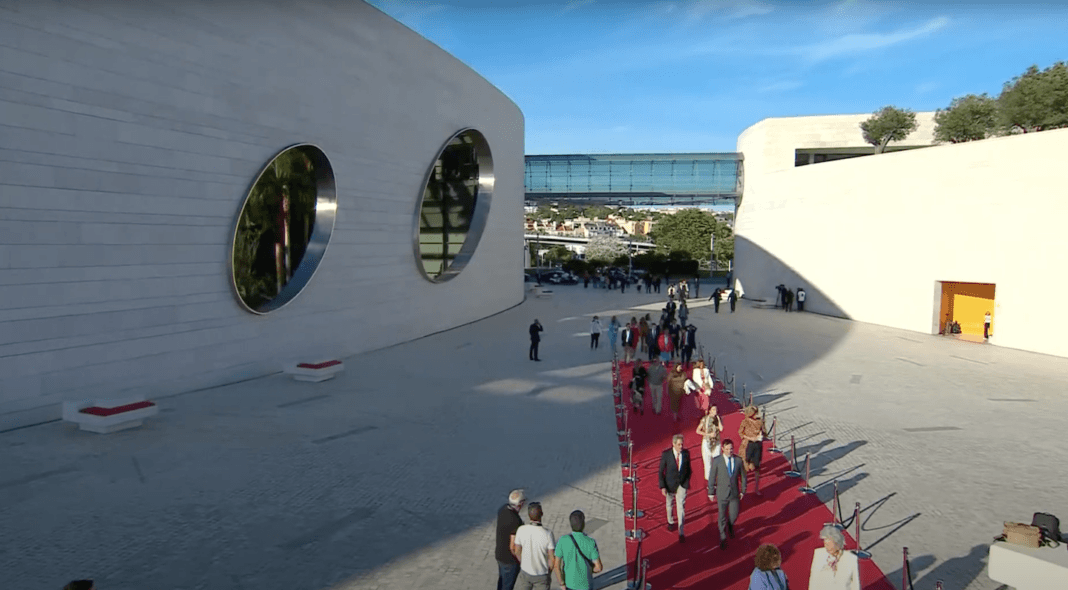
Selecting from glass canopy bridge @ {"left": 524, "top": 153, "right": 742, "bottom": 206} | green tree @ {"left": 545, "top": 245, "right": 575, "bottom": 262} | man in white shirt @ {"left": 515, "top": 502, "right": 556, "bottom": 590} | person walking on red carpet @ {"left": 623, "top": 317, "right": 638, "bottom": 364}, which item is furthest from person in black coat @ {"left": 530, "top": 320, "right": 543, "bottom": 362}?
green tree @ {"left": 545, "top": 245, "right": 575, "bottom": 262}

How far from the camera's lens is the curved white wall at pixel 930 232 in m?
21.2

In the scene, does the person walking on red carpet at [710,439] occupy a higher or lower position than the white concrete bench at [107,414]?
higher

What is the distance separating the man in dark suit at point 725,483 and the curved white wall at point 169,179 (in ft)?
33.7

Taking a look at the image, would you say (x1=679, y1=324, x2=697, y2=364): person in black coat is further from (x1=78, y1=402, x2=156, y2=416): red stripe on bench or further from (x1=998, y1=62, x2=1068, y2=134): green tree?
(x1=998, y1=62, x2=1068, y2=134): green tree

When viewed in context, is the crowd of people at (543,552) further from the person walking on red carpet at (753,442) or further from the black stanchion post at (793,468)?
the black stanchion post at (793,468)

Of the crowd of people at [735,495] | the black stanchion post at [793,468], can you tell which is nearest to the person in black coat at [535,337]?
the black stanchion post at [793,468]

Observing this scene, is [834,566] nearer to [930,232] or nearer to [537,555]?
[537,555]

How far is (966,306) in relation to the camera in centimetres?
2592

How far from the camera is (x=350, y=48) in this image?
58.1 ft

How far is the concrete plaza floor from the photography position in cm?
674

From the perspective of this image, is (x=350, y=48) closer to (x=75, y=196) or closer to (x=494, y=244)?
(x=75, y=196)

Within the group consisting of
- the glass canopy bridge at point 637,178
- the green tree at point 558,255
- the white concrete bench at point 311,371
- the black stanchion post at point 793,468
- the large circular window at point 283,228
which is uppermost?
the glass canopy bridge at point 637,178

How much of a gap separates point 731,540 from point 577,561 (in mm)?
3058

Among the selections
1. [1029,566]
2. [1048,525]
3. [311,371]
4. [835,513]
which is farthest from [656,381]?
[311,371]
